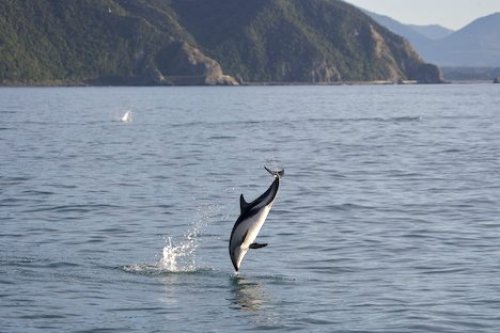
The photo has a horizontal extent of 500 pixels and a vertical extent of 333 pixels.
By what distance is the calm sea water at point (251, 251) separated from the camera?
78.3ft

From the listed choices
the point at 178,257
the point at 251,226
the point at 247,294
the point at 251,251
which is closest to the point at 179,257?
the point at 178,257

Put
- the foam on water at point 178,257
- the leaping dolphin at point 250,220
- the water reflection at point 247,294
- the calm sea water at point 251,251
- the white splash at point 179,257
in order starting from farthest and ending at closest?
the white splash at point 179,257 → the foam on water at point 178,257 → the water reflection at point 247,294 → the calm sea water at point 251,251 → the leaping dolphin at point 250,220

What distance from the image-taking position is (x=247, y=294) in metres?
25.6

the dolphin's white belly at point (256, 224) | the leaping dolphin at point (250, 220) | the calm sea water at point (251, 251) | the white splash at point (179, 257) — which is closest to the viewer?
the leaping dolphin at point (250, 220)

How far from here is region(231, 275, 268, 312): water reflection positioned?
24555 millimetres

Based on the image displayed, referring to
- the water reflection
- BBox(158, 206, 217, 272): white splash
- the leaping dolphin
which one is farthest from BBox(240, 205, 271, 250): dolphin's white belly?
→ BBox(158, 206, 217, 272): white splash

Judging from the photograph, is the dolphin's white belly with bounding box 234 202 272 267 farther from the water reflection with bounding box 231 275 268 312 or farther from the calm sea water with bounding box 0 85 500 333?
the calm sea water with bounding box 0 85 500 333

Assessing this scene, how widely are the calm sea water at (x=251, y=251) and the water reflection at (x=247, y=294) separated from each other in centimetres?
7

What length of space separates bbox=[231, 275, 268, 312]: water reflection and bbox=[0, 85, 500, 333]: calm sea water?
7 cm

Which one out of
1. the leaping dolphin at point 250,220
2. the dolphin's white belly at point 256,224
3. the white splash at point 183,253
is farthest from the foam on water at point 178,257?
the dolphin's white belly at point 256,224

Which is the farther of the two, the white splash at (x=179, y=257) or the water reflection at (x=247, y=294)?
the white splash at (x=179, y=257)

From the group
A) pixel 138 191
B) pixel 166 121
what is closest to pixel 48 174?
pixel 138 191

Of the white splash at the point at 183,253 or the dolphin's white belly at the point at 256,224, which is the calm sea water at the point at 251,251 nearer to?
the white splash at the point at 183,253

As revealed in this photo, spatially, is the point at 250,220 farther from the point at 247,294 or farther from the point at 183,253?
the point at 183,253
